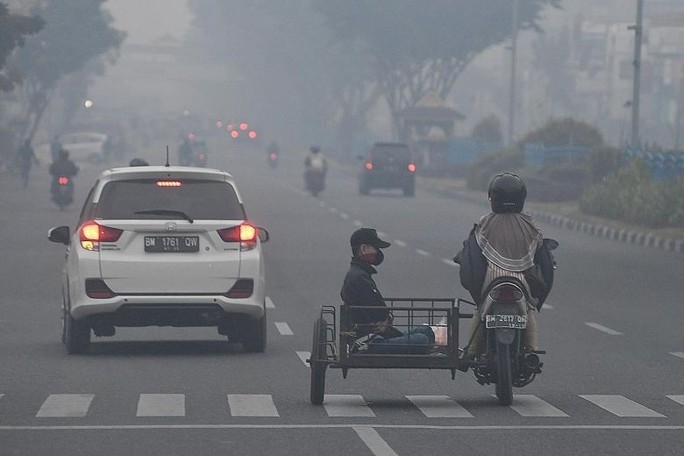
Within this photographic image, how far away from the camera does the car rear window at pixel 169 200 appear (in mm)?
15500

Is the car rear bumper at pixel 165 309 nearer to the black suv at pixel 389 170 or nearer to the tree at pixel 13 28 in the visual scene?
the tree at pixel 13 28

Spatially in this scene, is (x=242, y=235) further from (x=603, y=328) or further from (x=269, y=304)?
(x=269, y=304)

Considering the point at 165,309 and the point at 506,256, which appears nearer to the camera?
the point at 506,256

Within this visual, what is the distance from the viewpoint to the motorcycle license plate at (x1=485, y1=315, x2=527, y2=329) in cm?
1204

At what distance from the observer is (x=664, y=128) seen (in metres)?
140

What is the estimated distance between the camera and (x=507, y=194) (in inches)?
489

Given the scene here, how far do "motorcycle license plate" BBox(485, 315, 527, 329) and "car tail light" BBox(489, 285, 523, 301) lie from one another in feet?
0.39

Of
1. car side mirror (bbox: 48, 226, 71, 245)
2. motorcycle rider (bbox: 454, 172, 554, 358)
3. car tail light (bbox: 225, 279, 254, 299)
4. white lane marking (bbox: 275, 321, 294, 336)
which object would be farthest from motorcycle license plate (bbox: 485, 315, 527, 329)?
white lane marking (bbox: 275, 321, 294, 336)

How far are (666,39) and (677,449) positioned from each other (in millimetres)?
151634

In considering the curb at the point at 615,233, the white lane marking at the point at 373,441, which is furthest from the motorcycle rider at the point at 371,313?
the curb at the point at 615,233

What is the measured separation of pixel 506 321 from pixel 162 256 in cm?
410

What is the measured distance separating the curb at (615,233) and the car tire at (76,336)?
777 inches

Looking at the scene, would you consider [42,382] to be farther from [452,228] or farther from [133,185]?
[452,228]

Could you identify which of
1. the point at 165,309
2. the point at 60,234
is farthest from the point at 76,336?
the point at 60,234
